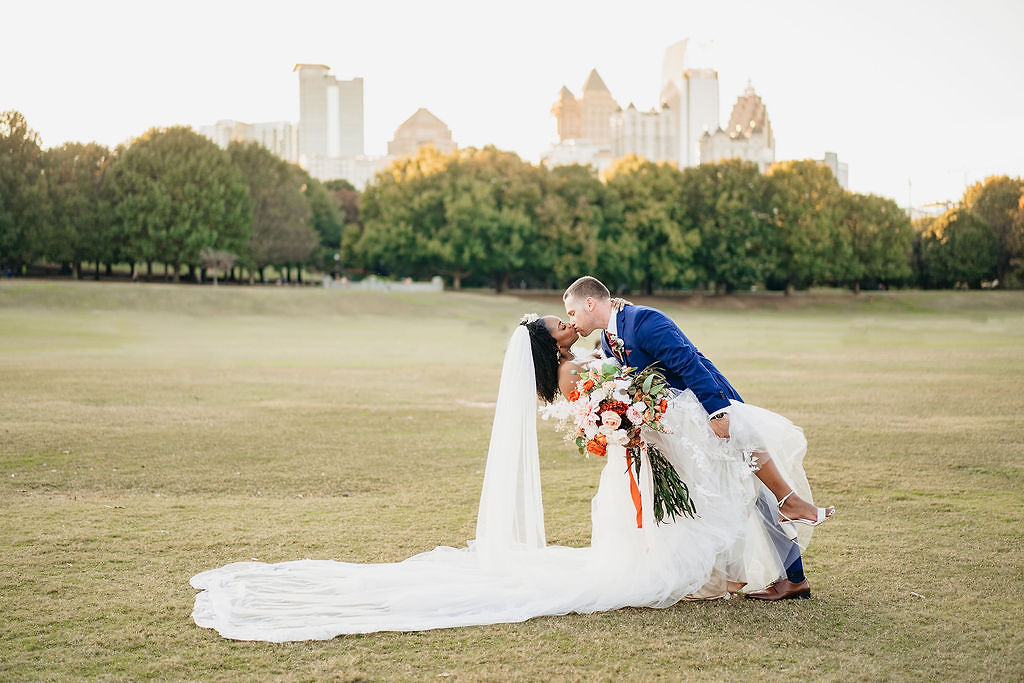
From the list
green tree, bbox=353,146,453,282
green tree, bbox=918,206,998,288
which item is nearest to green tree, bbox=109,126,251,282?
green tree, bbox=353,146,453,282

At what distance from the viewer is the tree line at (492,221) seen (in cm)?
6488


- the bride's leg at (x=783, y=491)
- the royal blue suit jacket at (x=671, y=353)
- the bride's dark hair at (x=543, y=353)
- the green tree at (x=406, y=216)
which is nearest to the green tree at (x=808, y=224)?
the green tree at (x=406, y=216)

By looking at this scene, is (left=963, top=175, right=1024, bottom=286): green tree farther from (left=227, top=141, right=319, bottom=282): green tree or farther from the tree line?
(left=227, top=141, right=319, bottom=282): green tree

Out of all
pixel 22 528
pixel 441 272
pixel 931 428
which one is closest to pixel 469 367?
pixel 931 428

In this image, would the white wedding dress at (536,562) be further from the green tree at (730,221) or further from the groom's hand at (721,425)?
the green tree at (730,221)

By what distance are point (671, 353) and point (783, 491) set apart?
49.5 inches

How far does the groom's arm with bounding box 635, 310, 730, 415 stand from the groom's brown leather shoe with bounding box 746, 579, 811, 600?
1281 millimetres

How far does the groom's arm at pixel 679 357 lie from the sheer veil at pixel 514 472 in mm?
1004

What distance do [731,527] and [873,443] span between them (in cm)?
697

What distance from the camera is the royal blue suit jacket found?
19.9 ft

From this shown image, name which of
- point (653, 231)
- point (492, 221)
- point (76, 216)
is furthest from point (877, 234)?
point (76, 216)

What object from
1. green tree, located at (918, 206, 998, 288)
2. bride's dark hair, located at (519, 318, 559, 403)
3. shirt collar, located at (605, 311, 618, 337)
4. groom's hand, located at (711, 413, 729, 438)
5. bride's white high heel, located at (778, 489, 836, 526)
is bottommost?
bride's white high heel, located at (778, 489, 836, 526)

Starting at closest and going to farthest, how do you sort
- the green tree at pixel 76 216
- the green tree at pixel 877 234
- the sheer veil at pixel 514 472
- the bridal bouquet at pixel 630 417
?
the bridal bouquet at pixel 630 417
the sheer veil at pixel 514 472
the green tree at pixel 76 216
the green tree at pixel 877 234

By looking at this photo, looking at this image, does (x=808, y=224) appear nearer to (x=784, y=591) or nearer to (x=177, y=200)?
(x=177, y=200)
